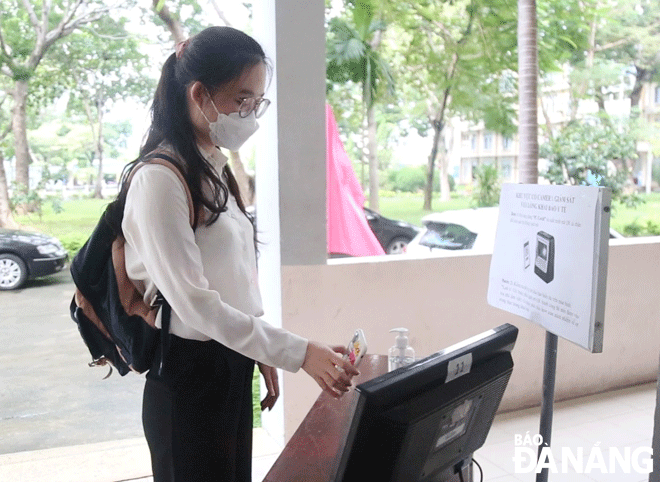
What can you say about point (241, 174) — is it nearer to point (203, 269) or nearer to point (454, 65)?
point (454, 65)

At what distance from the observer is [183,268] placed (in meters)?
1.17

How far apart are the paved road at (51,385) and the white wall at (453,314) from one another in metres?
1.05

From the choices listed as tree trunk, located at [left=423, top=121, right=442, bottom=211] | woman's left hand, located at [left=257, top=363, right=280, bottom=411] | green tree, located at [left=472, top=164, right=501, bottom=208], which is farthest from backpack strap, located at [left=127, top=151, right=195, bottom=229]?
green tree, located at [left=472, top=164, right=501, bottom=208]

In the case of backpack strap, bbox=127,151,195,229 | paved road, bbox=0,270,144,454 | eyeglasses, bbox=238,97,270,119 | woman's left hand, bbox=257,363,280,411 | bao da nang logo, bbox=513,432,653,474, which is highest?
eyeglasses, bbox=238,97,270,119

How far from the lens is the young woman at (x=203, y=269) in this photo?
→ 3.88 feet

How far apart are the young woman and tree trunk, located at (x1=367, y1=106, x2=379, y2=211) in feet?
7.73

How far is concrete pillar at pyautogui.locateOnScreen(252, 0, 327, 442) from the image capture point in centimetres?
286

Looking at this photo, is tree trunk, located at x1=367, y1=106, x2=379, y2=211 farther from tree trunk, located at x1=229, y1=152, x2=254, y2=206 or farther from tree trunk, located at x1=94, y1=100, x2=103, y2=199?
tree trunk, located at x1=94, y1=100, x2=103, y2=199

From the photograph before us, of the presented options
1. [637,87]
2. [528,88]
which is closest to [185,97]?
[528,88]

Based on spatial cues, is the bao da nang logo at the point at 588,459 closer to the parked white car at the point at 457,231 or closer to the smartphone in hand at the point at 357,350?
the parked white car at the point at 457,231

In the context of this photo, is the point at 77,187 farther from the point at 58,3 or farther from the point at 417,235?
the point at 417,235

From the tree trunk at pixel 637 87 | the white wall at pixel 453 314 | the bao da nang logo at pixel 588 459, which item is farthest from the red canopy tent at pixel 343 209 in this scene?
Result: the tree trunk at pixel 637 87

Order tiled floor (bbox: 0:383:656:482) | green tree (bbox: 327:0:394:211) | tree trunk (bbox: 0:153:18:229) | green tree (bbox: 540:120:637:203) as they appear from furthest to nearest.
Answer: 1. green tree (bbox: 540:120:637:203)
2. green tree (bbox: 327:0:394:211)
3. tree trunk (bbox: 0:153:18:229)
4. tiled floor (bbox: 0:383:656:482)

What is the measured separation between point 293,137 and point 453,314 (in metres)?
1.30
